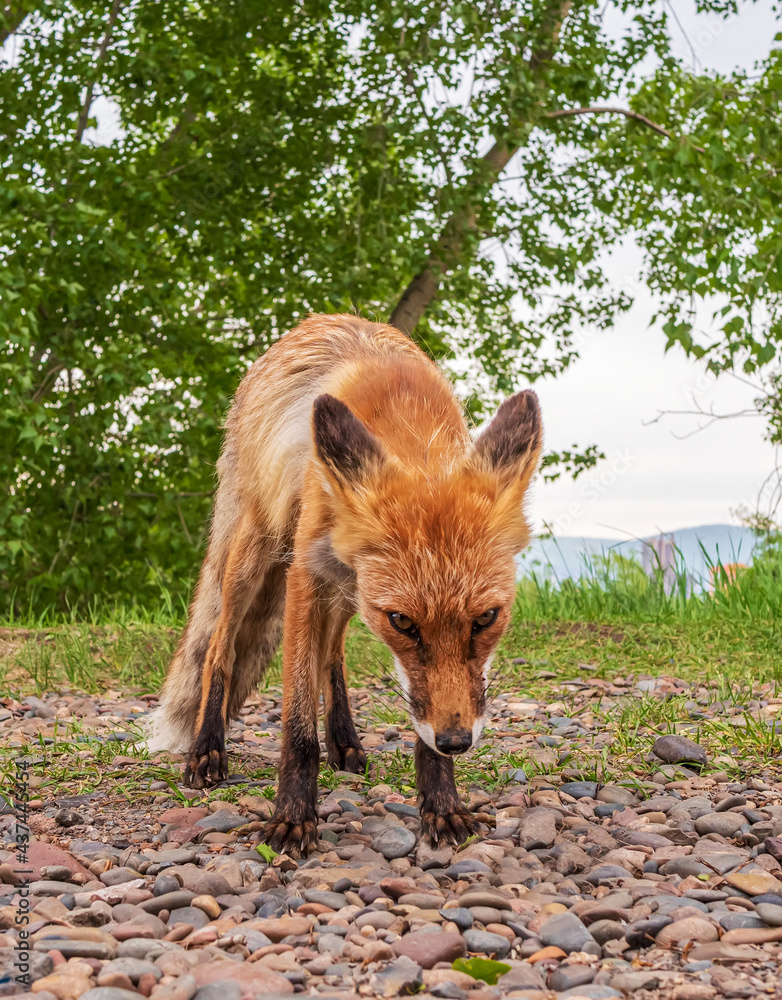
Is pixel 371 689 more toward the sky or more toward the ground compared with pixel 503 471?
more toward the ground

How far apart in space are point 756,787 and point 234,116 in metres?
9.12

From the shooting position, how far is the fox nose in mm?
2750

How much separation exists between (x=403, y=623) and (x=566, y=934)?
103cm

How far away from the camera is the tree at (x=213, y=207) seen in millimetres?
8812

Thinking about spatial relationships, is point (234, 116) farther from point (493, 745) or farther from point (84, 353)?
point (493, 745)

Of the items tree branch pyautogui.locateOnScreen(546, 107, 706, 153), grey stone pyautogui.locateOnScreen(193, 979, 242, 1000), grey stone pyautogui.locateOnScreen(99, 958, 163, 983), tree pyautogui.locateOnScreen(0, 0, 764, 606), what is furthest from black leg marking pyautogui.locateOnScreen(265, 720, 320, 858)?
tree branch pyautogui.locateOnScreen(546, 107, 706, 153)

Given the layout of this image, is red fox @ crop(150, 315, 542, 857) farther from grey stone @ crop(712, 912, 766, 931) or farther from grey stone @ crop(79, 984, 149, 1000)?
grey stone @ crop(79, 984, 149, 1000)

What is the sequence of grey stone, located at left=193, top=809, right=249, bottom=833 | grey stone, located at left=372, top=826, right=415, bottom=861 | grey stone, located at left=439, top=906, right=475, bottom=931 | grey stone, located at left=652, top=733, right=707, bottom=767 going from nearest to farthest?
grey stone, located at left=439, top=906, right=475, bottom=931 → grey stone, located at left=372, top=826, right=415, bottom=861 → grey stone, located at left=193, top=809, right=249, bottom=833 → grey stone, located at left=652, top=733, right=707, bottom=767

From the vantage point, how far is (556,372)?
11.9 meters

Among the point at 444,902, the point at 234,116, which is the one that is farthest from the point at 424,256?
the point at 444,902

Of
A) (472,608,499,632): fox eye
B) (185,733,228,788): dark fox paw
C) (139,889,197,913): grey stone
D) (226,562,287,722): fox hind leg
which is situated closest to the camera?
(139,889,197,913): grey stone

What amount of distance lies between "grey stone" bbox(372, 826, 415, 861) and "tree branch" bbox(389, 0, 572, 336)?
6.58 meters

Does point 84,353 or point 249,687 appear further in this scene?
point 84,353

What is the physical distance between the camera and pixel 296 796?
3258 mm
